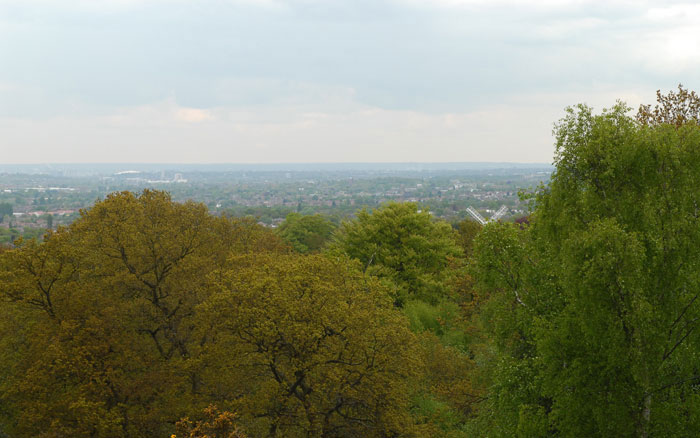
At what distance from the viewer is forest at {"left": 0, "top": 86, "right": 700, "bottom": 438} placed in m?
11.0

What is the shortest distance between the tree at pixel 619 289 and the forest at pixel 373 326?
0.04m

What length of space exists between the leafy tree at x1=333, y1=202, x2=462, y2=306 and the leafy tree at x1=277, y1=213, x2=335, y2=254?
22567mm

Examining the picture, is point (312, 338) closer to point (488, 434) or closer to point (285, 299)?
point (285, 299)

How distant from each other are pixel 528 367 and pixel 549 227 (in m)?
3.68

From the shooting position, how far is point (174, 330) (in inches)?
862

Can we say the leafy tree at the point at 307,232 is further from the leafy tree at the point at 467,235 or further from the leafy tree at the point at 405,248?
the leafy tree at the point at 405,248

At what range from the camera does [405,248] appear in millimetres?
39969

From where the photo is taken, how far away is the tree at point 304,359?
17297 mm

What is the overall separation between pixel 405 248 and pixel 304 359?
2337cm

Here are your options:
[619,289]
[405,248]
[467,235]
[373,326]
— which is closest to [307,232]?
[467,235]

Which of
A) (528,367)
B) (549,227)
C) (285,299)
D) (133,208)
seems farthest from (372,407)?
(133,208)

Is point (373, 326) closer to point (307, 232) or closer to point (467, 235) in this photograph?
point (467, 235)

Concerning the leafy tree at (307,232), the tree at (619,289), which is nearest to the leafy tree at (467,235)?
the leafy tree at (307,232)

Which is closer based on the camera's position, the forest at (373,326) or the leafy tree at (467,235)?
the forest at (373,326)
